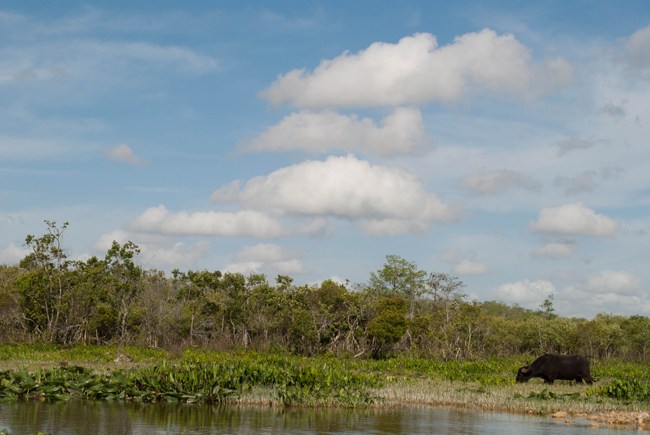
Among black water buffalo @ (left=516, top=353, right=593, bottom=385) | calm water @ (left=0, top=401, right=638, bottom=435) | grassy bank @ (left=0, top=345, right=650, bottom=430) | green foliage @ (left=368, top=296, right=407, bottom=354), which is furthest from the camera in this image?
green foliage @ (left=368, top=296, right=407, bottom=354)

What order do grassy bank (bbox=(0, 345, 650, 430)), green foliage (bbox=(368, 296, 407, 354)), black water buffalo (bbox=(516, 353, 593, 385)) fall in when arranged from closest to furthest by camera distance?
grassy bank (bbox=(0, 345, 650, 430)), black water buffalo (bbox=(516, 353, 593, 385)), green foliage (bbox=(368, 296, 407, 354))

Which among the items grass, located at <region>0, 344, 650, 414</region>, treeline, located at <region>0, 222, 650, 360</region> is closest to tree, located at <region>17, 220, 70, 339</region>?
treeline, located at <region>0, 222, 650, 360</region>

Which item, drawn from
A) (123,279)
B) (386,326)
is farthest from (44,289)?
(386,326)

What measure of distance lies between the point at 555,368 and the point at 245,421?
472 inches

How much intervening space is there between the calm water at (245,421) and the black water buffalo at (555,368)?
6.74 metres

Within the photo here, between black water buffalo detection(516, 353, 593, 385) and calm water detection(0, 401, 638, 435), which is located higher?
black water buffalo detection(516, 353, 593, 385)

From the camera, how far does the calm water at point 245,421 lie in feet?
29.9

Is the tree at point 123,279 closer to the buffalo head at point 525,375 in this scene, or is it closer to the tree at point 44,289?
the tree at point 44,289

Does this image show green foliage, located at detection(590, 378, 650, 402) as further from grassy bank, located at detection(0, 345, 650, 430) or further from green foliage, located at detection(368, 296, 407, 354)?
green foliage, located at detection(368, 296, 407, 354)

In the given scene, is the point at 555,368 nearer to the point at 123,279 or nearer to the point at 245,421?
the point at 245,421

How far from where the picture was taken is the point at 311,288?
30.2 meters

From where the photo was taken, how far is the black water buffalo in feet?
59.1

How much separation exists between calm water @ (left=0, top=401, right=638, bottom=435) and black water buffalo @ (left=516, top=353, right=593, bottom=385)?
6.74 metres

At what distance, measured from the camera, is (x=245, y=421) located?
10.2 m
